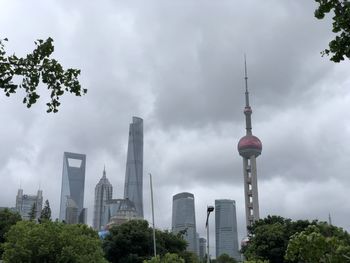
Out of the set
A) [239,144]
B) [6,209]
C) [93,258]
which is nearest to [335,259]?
[93,258]

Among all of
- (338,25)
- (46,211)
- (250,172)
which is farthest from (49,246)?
(250,172)

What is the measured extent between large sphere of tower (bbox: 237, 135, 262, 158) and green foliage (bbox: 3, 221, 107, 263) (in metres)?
157

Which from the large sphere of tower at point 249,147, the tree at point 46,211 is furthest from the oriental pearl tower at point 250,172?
the tree at point 46,211

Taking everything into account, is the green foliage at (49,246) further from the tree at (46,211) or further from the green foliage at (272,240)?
the tree at (46,211)

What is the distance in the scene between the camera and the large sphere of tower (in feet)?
641

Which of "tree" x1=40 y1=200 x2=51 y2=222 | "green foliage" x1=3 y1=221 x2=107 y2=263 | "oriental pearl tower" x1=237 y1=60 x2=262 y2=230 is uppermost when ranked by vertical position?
"oriental pearl tower" x1=237 y1=60 x2=262 y2=230

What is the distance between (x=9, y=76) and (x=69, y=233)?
118 ft

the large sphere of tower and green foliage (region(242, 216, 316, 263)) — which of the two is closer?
green foliage (region(242, 216, 316, 263))

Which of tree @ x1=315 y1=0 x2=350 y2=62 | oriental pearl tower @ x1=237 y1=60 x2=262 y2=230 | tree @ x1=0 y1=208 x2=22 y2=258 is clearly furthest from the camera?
oriental pearl tower @ x1=237 y1=60 x2=262 y2=230

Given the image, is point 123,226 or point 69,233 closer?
point 69,233

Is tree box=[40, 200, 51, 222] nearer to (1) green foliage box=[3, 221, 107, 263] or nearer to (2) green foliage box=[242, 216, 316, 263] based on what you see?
(2) green foliage box=[242, 216, 316, 263]

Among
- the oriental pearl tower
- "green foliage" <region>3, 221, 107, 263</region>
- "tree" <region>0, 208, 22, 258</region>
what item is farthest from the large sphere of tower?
"green foliage" <region>3, 221, 107, 263</region>

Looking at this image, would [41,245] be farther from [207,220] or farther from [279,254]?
[279,254]

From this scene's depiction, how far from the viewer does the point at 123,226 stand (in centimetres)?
6488
